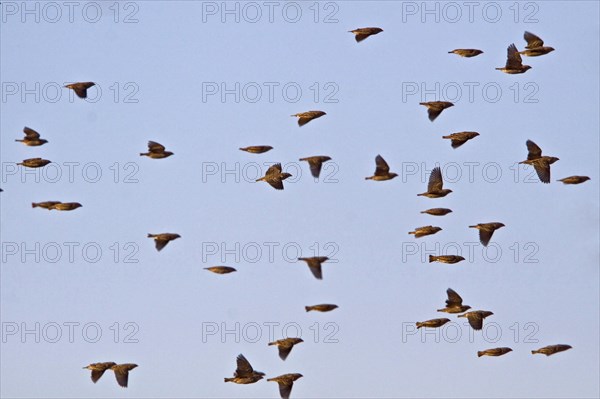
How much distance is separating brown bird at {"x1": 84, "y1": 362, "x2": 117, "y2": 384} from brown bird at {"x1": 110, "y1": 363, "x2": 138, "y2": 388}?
9.4 inches

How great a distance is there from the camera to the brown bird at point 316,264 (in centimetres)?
7494

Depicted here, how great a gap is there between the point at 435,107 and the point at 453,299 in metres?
9.49

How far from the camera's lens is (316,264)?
75312mm

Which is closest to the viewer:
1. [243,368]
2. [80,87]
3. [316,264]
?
[316,264]

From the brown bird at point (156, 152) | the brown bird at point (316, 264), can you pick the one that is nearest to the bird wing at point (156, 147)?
the brown bird at point (156, 152)

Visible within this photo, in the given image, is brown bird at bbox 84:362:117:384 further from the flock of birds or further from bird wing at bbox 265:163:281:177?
bird wing at bbox 265:163:281:177

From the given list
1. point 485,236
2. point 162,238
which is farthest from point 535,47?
point 162,238

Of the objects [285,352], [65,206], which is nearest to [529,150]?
[285,352]

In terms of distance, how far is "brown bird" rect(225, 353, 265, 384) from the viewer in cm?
7706

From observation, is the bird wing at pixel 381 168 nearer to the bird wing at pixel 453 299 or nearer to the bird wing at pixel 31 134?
the bird wing at pixel 453 299

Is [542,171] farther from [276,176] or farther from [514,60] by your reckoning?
[276,176]

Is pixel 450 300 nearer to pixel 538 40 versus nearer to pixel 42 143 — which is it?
pixel 538 40

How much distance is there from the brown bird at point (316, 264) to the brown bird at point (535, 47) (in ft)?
45.9

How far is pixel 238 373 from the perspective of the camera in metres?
77.2
